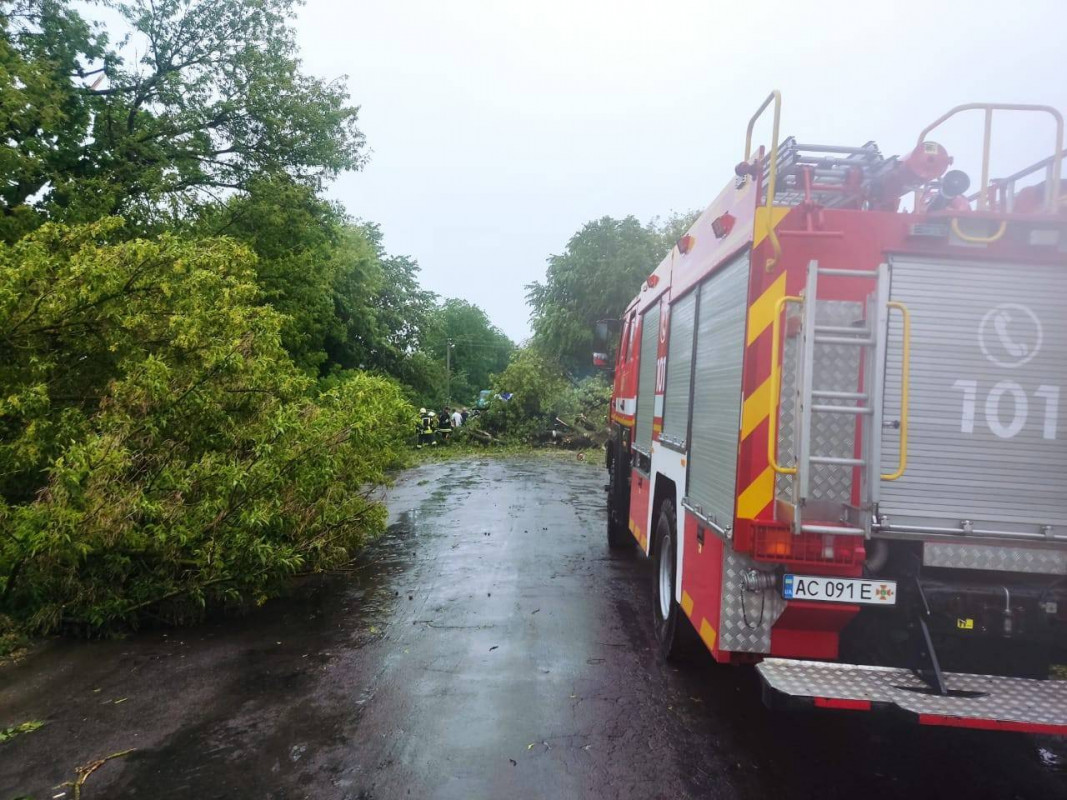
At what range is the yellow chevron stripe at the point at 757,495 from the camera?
A: 12.2ft

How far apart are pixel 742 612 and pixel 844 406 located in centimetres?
116

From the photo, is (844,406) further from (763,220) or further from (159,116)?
(159,116)

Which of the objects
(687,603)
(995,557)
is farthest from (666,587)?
(995,557)

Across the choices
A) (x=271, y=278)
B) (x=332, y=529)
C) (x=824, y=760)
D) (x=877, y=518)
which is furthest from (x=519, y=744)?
(x=271, y=278)

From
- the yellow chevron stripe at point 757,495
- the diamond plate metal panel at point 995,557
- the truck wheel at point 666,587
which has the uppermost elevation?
the yellow chevron stripe at point 757,495

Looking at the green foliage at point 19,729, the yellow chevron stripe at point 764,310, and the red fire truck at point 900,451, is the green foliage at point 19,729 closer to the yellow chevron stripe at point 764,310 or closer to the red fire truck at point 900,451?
the red fire truck at point 900,451

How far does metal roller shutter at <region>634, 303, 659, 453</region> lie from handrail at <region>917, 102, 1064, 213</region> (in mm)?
3303

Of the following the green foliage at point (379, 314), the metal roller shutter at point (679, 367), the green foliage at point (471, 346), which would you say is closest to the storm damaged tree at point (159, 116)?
the green foliage at point (379, 314)

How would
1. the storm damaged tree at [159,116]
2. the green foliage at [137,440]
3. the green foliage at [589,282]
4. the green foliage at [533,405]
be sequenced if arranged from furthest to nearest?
1. the green foliage at [589,282]
2. the green foliage at [533,405]
3. the storm damaged tree at [159,116]
4. the green foliage at [137,440]

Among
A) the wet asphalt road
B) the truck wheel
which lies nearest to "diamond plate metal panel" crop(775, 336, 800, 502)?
the wet asphalt road

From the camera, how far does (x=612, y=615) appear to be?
6.84 metres

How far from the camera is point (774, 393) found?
3678 mm

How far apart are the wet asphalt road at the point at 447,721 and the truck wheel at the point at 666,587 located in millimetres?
194

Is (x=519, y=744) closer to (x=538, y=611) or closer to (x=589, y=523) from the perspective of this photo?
(x=538, y=611)
